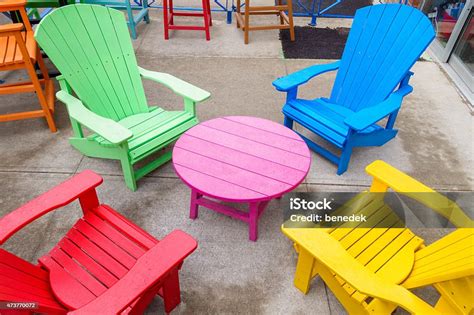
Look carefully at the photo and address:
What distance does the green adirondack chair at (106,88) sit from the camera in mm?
2291

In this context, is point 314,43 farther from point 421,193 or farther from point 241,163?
point 421,193

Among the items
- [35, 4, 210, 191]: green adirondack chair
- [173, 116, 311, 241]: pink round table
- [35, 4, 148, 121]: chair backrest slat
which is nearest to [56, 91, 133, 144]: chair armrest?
[35, 4, 210, 191]: green adirondack chair

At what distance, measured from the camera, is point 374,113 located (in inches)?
92.3

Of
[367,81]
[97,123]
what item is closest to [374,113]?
[367,81]

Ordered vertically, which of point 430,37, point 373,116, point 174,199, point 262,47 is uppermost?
point 430,37

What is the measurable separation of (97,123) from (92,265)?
95 cm

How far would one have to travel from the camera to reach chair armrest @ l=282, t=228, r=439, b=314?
1274mm

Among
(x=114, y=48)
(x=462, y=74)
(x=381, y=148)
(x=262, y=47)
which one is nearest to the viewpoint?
(x=114, y=48)

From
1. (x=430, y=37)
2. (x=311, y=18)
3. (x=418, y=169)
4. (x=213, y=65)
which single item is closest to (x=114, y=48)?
(x=213, y=65)

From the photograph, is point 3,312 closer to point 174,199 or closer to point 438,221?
point 174,199

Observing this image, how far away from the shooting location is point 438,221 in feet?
7.64

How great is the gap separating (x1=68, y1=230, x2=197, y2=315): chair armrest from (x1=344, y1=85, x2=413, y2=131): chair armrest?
1.40 m

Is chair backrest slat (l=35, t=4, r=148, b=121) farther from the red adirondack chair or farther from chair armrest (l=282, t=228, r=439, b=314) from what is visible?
chair armrest (l=282, t=228, r=439, b=314)

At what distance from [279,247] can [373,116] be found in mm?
1084
